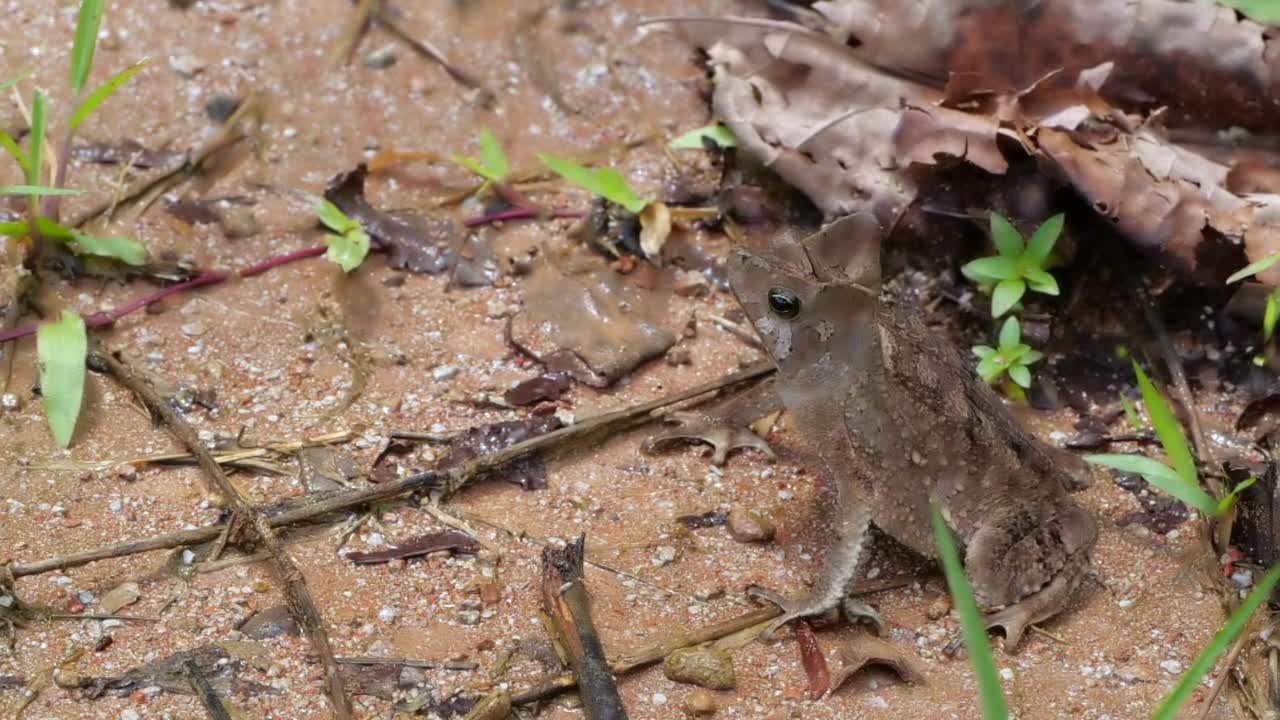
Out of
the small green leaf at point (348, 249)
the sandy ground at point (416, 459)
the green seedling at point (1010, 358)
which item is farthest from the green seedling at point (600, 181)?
the green seedling at point (1010, 358)

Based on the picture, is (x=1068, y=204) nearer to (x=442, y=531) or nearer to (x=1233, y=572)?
(x=1233, y=572)

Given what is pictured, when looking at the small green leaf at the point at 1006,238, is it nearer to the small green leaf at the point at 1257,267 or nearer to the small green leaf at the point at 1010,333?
the small green leaf at the point at 1010,333

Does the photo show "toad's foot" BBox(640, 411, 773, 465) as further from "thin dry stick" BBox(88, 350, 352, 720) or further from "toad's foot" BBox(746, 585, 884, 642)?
"thin dry stick" BBox(88, 350, 352, 720)

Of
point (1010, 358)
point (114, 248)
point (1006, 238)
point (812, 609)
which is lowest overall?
point (812, 609)

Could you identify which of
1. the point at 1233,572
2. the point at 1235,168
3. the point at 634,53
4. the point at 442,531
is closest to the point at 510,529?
the point at 442,531

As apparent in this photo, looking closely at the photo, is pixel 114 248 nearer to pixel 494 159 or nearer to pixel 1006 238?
pixel 494 159

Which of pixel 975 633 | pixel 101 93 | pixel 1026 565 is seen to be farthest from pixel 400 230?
pixel 975 633
